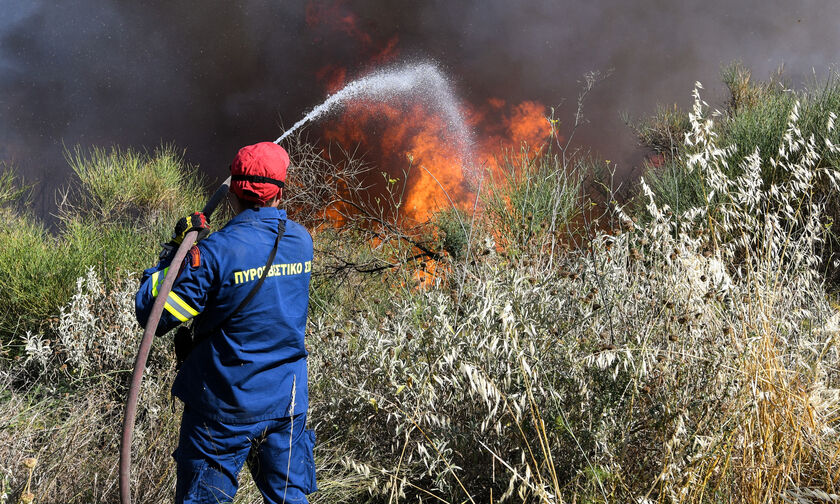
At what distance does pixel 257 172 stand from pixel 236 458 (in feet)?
3.03

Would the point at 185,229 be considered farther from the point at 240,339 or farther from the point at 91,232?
the point at 91,232

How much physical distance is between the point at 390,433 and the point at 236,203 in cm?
129

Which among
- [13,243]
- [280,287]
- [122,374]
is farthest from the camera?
[13,243]

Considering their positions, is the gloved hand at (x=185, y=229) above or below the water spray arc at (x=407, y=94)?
below

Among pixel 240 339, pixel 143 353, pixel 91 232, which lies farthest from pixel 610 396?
pixel 91 232

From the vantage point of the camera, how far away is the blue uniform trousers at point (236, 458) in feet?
6.05

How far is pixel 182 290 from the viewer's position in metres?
1.75

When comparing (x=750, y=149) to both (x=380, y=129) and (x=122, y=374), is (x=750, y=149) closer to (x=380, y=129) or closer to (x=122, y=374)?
(x=380, y=129)

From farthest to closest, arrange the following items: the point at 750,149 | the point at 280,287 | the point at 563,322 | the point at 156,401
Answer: the point at 750,149, the point at 156,401, the point at 563,322, the point at 280,287

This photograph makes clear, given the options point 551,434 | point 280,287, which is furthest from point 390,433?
point 280,287

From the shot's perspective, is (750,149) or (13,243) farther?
A: (750,149)

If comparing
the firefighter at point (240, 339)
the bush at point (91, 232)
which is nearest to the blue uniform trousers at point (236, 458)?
the firefighter at point (240, 339)

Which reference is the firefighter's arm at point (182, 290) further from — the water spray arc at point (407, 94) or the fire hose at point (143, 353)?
the water spray arc at point (407, 94)

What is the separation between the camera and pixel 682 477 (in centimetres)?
187
